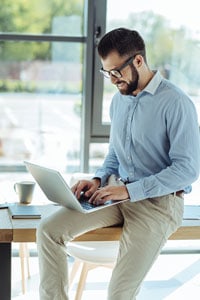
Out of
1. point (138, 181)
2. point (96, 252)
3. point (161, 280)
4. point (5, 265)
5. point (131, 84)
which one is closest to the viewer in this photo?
point (5, 265)

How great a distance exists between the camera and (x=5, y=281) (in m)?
1.85

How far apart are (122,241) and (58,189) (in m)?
0.30

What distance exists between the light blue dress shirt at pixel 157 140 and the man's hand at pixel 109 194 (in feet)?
0.08

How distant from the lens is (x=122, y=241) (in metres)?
1.91

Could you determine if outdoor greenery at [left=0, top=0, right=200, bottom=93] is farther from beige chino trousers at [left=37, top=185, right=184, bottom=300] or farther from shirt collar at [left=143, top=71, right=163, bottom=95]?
beige chino trousers at [left=37, top=185, right=184, bottom=300]

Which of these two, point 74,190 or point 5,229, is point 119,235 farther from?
point 5,229

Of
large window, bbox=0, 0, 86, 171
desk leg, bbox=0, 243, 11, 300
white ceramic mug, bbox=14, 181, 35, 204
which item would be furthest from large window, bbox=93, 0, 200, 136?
desk leg, bbox=0, 243, 11, 300

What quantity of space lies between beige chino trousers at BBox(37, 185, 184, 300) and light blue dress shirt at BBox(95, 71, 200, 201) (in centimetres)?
8

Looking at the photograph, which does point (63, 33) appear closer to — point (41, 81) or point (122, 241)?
point (41, 81)

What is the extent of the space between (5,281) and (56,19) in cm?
187

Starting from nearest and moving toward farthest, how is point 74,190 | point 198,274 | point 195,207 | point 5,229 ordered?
point 5,229
point 74,190
point 195,207
point 198,274

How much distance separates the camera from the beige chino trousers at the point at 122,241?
1.84m

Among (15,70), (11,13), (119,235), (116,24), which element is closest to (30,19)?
(11,13)

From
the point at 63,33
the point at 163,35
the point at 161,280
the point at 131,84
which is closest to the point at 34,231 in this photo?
the point at 131,84
